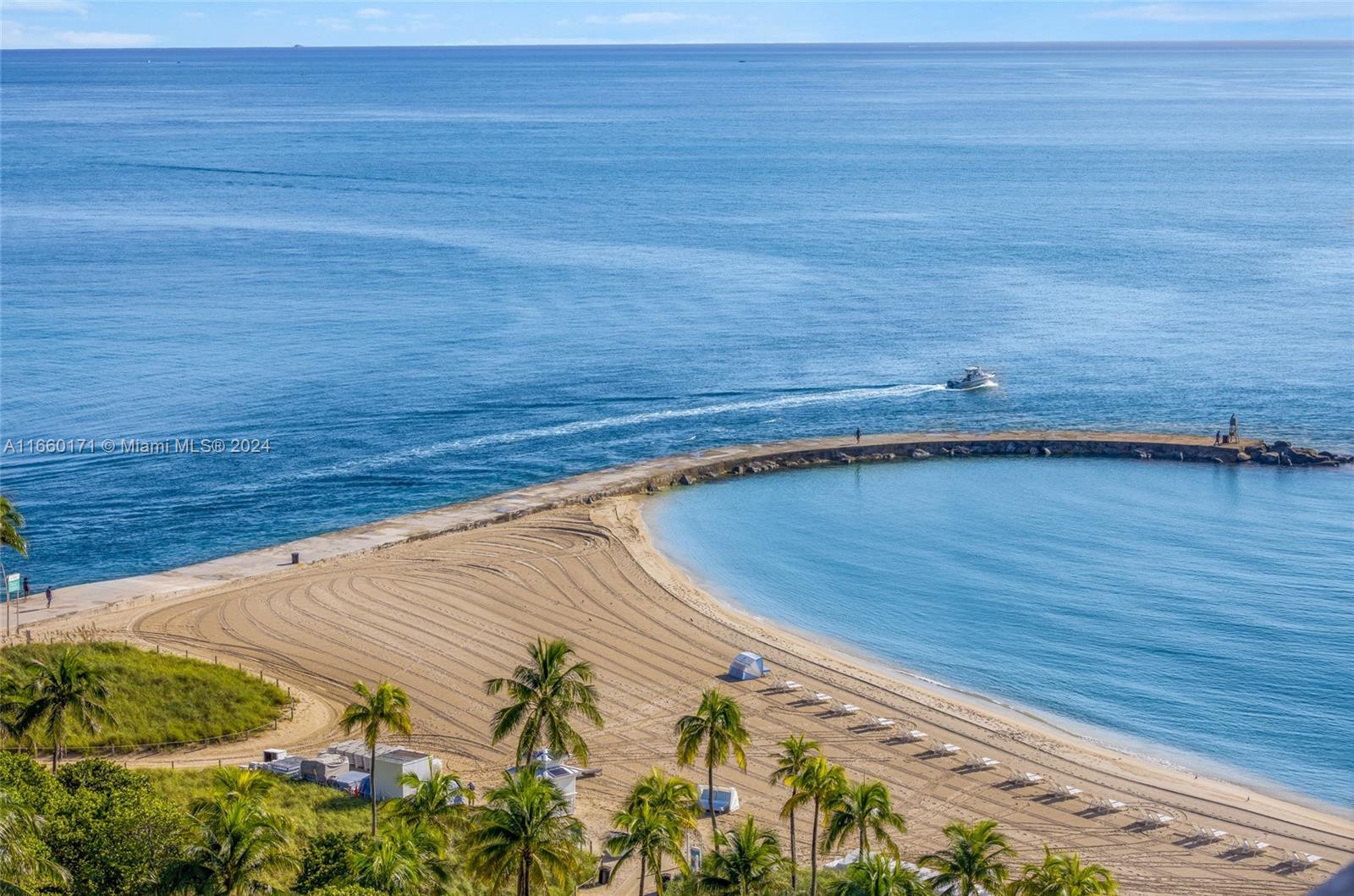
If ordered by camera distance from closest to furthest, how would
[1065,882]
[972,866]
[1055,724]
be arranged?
[1065,882] → [972,866] → [1055,724]

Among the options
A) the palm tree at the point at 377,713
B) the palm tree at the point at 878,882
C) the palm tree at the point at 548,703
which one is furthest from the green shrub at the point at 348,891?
the palm tree at the point at 878,882

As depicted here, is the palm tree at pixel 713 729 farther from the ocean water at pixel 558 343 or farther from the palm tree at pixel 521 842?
the ocean water at pixel 558 343

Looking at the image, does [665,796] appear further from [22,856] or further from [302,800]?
[302,800]

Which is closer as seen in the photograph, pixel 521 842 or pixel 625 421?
pixel 521 842

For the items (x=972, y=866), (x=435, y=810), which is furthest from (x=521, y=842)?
(x=972, y=866)

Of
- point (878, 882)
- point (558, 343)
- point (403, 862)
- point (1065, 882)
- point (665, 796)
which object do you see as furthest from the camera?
point (558, 343)

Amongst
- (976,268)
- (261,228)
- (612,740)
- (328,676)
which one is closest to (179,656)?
(328,676)

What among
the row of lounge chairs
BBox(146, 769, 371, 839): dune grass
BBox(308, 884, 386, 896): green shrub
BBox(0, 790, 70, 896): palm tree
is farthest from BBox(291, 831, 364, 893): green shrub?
the row of lounge chairs
